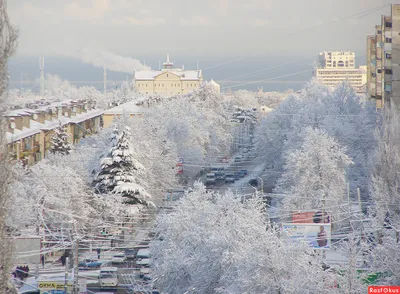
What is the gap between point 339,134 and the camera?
20938mm

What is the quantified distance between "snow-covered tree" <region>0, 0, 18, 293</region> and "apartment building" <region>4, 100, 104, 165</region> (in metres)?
11.0

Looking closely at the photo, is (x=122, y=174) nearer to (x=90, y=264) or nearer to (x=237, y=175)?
(x=90, y=264)

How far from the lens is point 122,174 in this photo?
1656 cm

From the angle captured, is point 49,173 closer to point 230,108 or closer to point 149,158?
point 149,158

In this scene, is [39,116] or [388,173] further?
[39,116]

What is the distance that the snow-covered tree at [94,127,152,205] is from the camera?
640 inches

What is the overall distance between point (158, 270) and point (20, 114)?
14.4 meters

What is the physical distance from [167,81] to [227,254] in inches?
2586

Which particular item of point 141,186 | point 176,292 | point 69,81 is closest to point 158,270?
point 176,292

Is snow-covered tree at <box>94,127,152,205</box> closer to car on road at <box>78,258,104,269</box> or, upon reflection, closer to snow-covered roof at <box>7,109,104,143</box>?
car on road at <box>78,258,104,269</box>

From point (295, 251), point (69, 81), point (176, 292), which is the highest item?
point (69, 81)

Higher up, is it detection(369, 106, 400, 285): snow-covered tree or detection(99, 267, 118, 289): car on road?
detection(369, 106, 400, 285): snow-covered tree

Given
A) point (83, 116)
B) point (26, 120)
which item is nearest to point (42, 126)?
point (26, 120)

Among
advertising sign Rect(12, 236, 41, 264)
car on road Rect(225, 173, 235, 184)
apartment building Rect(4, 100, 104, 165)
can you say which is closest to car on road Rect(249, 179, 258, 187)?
car on road Rect(225, 173, 235, 184)
